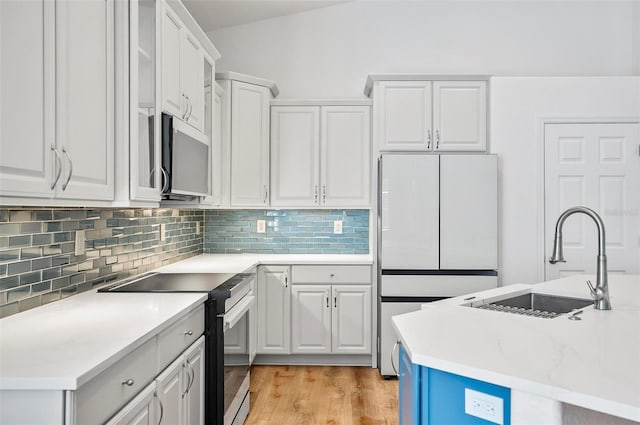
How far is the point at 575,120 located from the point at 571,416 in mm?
3011

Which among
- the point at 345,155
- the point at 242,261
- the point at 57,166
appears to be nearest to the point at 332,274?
the point at 242,261

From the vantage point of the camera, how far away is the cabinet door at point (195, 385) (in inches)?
74.4

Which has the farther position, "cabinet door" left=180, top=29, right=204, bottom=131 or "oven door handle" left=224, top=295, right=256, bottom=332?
"cabinet door" left=180, top=29, right=204, bottom=131

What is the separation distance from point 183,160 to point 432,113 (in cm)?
211

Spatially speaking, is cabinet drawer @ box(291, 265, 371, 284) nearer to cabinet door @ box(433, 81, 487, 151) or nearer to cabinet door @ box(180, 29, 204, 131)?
cabinet door @ box(433, 81, 487, 151)

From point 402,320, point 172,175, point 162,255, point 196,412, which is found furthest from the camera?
point 162,255

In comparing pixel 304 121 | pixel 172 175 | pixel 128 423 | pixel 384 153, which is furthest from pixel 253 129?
pixel 128 423

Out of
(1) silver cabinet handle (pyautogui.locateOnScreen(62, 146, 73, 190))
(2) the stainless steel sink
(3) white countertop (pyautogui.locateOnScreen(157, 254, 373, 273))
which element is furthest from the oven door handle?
(2) the stainless steel sink

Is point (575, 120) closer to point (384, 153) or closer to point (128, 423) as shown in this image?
point (384, 153)

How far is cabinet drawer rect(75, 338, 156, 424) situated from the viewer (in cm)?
115

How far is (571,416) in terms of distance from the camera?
1281 millimetres

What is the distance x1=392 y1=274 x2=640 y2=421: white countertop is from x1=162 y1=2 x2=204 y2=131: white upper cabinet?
5.22 feet

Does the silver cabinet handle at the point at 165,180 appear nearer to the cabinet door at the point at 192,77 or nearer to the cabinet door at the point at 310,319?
the cabinet door at the point at 192,77

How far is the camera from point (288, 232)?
13.6 ft
